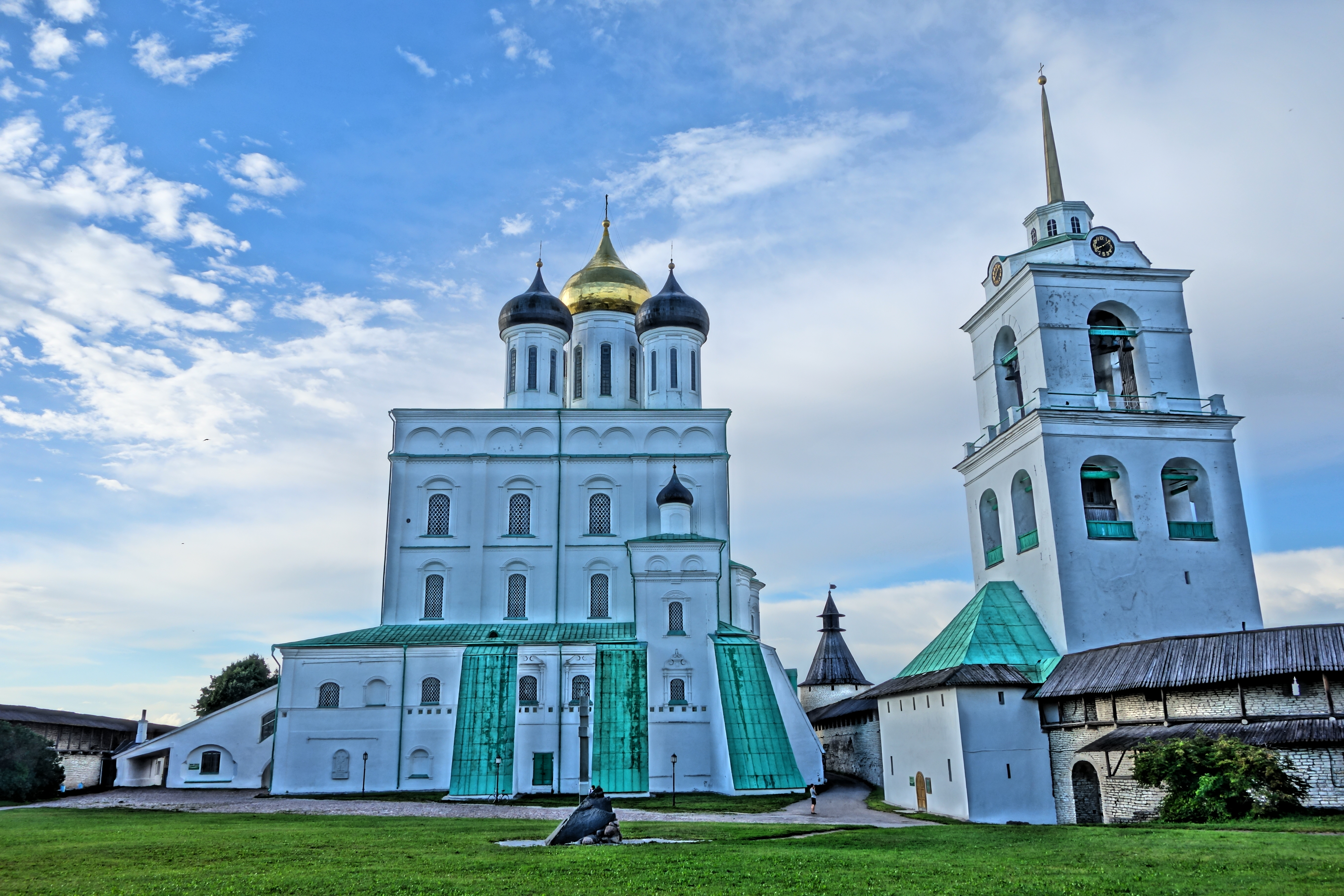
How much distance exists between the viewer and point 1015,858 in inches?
498

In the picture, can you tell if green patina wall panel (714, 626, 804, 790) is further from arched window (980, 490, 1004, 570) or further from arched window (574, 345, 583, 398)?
arched window (574, 345, 583, 398)

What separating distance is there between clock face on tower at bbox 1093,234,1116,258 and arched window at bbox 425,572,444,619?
22.6 m

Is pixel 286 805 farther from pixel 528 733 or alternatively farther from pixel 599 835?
pixel 599 835

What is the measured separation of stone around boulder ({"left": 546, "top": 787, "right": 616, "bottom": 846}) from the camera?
49.8 feet

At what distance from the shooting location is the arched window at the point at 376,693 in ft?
98.8

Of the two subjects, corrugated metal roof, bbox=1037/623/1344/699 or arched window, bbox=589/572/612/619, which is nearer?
corrugated metal roof, bbox=1037/623/1344/699

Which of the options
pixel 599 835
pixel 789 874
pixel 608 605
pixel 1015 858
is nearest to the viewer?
pixel 789 874

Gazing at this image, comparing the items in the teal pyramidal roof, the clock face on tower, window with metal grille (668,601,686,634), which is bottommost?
the teal pyramidal roof

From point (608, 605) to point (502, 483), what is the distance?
224 inches

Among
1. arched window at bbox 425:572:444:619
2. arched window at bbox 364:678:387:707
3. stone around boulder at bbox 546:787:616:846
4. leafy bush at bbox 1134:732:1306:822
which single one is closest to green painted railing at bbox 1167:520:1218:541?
leafy bush at bbox 1134:732:1306:822

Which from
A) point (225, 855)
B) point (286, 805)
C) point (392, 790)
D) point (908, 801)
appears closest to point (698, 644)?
point (908, 801)

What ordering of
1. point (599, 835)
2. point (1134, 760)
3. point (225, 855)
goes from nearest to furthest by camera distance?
point (225, 855) < point (599, 835) < point (1134, 760)

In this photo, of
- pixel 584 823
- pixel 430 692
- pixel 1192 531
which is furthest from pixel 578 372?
pixel 584 823

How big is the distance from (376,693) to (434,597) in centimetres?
401
